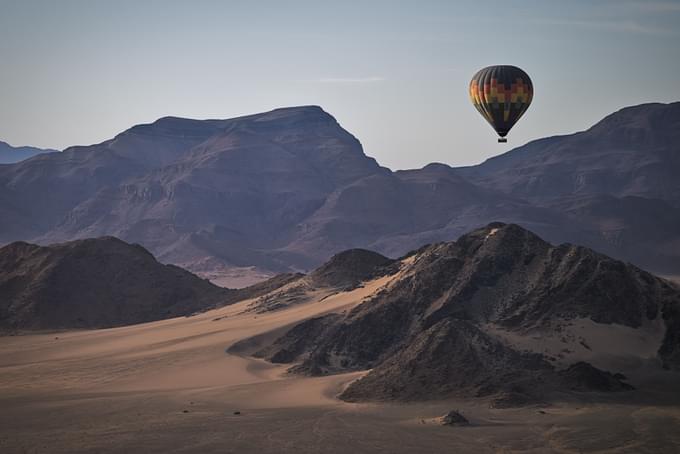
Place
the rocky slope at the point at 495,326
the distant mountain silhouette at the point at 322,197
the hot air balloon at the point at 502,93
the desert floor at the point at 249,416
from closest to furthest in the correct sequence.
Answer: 1. the desert floor at the point at 249,416
2. the rocky slope at the point at 495,326
3. the hot air balloon at the point at 502,93
4. the distant mountain silhouette at the point at 322,197

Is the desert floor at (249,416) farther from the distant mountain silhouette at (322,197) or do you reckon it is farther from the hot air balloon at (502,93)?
the distant mountain silhouette at (322,197)

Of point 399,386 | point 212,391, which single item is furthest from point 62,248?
point 399,386

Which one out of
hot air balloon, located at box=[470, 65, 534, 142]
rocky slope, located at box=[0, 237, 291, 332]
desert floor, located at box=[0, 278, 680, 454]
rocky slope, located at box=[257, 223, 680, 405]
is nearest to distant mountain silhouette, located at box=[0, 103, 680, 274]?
rocky slope, located at box=[0, 237, 291, 332]

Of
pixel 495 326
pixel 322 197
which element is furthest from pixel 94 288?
pixel 322 197

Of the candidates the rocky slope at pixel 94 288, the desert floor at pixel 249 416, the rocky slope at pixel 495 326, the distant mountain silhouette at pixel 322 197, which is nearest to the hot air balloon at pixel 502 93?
the rocky slope at pixel 495 326

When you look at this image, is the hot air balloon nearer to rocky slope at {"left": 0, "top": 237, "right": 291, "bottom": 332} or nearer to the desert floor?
rocky slope at {"left": 0, "top": 237, "right": 291, "bottom": 332}

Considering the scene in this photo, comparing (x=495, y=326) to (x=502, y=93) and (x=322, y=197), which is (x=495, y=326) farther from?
(x=322, y=197)
